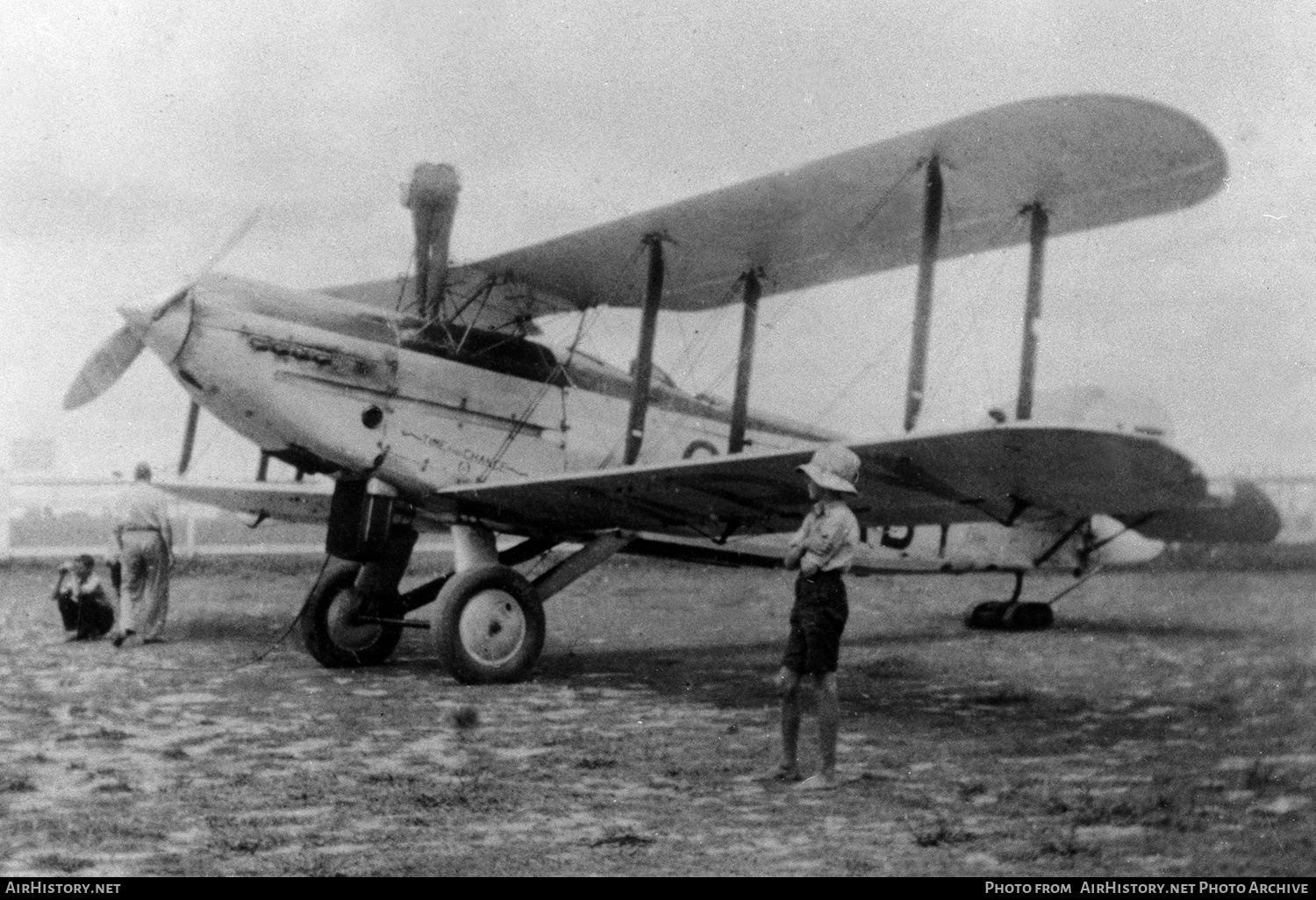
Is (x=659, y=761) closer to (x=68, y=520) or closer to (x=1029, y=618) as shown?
(x=1029, y=618)

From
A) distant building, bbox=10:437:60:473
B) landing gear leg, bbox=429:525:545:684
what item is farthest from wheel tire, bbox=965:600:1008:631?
distant building, bbox=10:437:60:473

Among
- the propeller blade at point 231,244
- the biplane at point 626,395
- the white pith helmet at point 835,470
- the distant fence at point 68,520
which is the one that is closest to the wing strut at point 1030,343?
the biplane at point 626,395

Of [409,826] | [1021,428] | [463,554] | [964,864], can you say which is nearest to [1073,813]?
[964,864]

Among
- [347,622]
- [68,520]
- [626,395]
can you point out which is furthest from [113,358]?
[68,520]

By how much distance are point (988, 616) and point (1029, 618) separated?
0.38m

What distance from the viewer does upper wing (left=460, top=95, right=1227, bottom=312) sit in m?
5.99

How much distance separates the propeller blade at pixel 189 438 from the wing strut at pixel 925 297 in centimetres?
535

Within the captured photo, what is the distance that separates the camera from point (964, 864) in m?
2.98

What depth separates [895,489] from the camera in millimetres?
5957

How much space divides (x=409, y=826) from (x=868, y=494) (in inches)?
138

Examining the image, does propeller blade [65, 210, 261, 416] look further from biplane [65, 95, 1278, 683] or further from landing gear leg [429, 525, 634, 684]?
landing gear leg [429, 525, 634, 684]

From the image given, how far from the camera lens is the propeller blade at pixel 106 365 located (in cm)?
716

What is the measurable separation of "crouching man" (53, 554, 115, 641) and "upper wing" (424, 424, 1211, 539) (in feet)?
12.2

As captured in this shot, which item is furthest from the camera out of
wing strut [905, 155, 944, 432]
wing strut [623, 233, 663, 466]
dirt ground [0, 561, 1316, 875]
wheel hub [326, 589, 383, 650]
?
wheel hub [326, 589, 383, 650]
